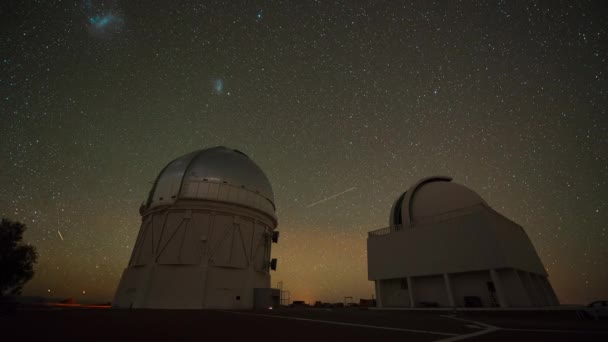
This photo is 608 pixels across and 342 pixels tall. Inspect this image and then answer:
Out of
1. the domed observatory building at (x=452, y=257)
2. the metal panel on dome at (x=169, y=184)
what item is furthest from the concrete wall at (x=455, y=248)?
the metal panel on dome at (x=169, y=184)

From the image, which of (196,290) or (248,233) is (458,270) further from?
(196,290)

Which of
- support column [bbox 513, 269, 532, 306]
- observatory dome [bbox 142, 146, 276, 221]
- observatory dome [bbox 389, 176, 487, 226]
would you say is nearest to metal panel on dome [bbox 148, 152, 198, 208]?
observatory dome [bbox 142, 146, 276, 221]

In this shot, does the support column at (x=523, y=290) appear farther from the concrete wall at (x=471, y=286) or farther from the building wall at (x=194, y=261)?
the building wall at (x=194, y=261)

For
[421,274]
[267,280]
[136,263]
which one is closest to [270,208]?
[267,280]

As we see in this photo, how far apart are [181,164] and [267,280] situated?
1337 centimetres

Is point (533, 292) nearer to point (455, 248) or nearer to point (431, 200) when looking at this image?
point (455, 248)

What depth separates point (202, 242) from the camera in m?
20.9

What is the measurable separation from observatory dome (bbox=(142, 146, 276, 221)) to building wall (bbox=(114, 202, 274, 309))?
896 millimetres

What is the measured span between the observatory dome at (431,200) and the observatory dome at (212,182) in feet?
42.7

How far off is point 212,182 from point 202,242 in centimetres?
502

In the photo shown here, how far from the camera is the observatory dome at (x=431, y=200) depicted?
24.0m

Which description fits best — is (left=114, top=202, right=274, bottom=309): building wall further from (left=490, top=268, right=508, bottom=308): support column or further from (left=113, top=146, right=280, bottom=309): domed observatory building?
(left=490, top=268, right=508, bottom=308): support column

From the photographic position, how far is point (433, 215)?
78.0 ft

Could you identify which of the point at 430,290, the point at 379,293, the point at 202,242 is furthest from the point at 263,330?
the point at 379,293
